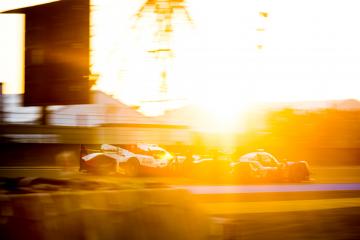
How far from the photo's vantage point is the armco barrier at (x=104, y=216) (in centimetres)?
578

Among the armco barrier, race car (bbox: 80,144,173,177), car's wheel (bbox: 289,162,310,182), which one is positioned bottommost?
car's wheel (bbox: 289,162,310,182)

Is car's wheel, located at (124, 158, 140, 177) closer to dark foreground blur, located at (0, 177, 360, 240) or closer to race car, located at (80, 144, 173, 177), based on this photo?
race car, located at (80, 144, 173, 177)

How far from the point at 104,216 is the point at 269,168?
18281 millimetres

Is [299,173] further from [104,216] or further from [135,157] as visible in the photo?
[104,216]

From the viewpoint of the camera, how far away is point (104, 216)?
20.9 ft

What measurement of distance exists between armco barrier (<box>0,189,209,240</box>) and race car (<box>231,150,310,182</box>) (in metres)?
16.7

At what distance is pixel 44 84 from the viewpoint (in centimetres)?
871

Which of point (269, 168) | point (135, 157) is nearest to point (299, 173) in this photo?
A: point (269, 168)

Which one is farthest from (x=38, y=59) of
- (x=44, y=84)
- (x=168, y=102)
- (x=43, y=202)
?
(x=43, y=202)

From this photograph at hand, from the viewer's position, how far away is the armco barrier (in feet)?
19.0

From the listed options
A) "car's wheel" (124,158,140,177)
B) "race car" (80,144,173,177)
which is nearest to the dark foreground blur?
"race car" (80,144,173,177)

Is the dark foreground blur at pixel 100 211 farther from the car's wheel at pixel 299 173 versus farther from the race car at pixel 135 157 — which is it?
the car's wheel at pixel 299 173

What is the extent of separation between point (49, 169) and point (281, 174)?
1620 cm

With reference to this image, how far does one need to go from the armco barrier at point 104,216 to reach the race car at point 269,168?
16.7m
